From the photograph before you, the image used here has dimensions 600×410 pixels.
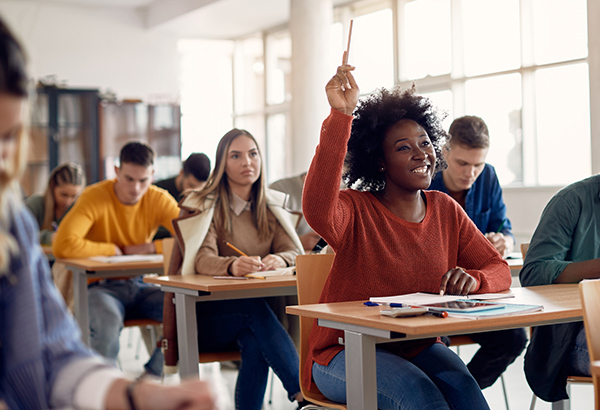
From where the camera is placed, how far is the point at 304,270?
7.16ft

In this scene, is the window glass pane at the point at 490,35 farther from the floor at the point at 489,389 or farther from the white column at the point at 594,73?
the floor at the point at 489,389

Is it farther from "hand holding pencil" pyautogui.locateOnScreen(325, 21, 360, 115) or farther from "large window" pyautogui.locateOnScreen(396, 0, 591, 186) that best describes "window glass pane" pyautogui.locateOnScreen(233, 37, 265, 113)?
"hand holding pencil" pyautogui.locateOnScreen(325, 21, 360, 115)

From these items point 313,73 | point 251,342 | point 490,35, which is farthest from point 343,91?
point 313,73

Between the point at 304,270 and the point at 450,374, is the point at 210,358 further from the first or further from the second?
the point at 450,374

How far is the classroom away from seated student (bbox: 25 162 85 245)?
1084mm

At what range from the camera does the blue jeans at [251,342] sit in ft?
8.80

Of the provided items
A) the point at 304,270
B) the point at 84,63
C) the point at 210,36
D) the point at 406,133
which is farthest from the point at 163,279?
the point at 210,36

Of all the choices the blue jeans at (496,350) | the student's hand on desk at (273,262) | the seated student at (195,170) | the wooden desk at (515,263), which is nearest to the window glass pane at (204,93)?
the seated student at (195,170)

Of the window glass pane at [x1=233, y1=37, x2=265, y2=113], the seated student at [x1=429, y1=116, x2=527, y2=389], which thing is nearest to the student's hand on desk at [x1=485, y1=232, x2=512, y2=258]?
the seated student at [x1=429, y1=116, x2=527, y2=389]

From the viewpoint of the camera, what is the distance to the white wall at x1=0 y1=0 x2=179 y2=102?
8.40 m

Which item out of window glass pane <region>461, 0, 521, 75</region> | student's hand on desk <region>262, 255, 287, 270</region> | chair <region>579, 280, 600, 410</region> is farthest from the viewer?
window glass pane <region>461, 0, 521, 75</region>

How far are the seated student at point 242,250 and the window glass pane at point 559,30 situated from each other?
3677mm

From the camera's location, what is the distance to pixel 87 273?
3.39 metres

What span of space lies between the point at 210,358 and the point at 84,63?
266 inches
